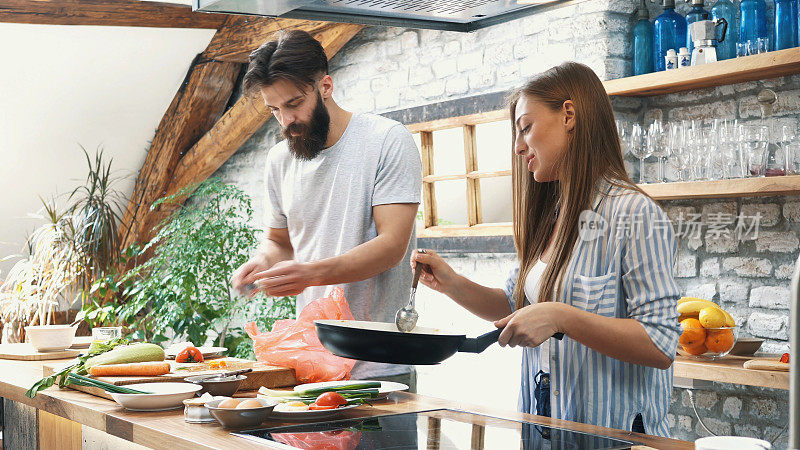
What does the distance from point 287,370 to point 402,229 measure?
52cm

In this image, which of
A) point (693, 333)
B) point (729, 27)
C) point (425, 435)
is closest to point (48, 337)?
point (425, 435)

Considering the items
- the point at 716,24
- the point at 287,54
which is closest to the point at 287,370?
the point at 287,54

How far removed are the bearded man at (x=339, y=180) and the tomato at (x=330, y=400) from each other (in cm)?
51

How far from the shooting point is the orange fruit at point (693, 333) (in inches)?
121

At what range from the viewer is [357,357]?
1.85m

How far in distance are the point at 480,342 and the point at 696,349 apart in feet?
5.30

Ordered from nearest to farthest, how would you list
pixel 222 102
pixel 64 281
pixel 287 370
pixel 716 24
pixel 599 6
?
1. pixel 287 370
2. pixel 716 24
3. pixel 599 6
4. pixel 64 281
5. pixel 222 102

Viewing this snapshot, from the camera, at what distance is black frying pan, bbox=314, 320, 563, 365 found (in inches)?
70.9

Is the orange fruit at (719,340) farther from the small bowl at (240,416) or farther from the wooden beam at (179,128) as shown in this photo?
the wooden beam at (179,128)

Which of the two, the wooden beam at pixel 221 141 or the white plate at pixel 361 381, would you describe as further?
the wooden beam at pixel 221 141

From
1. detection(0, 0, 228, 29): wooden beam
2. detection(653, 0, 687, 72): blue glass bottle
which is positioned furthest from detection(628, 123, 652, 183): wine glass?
detection(0, 0, 228, 29): wooden beam

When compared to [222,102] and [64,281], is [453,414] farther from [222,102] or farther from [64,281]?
[222,102]

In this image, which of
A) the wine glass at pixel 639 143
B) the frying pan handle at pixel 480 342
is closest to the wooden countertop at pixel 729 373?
the wine glass at pixel 639 143

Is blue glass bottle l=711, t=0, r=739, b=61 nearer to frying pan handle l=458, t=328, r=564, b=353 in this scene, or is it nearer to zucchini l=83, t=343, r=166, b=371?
frying pan handle l=458, t=328, r=564, b=353
